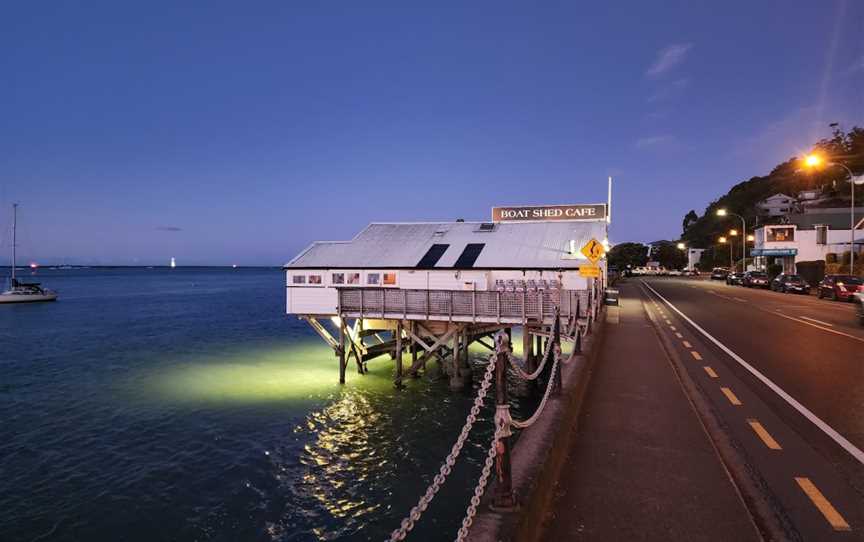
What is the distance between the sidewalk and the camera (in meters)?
4.50

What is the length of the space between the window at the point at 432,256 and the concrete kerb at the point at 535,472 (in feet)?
62.6

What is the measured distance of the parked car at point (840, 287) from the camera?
32594 mm

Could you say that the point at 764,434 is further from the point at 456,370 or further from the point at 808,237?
the point at 808,237

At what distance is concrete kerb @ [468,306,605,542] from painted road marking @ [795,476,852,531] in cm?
244

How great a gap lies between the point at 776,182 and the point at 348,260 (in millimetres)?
126229

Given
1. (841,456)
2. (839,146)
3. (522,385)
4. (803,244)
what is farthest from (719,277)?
(841,456)

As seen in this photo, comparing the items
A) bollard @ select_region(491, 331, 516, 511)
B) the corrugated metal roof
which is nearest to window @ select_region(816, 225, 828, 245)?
the corrugated metal roof

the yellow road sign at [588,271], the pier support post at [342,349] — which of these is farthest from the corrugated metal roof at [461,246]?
the yellow road sign at [588,271]

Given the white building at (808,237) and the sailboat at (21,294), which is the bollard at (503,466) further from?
the sailboat at (21,294)

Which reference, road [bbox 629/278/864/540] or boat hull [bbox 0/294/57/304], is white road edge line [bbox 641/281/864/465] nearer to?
road [bbox 629/278/864/540]

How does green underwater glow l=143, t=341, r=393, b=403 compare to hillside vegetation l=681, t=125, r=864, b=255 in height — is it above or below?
below

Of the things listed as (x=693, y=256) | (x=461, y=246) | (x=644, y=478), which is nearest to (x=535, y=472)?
(x=644, y=478)

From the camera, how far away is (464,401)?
21906mm

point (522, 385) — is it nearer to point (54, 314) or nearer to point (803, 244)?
point (803, 244)
